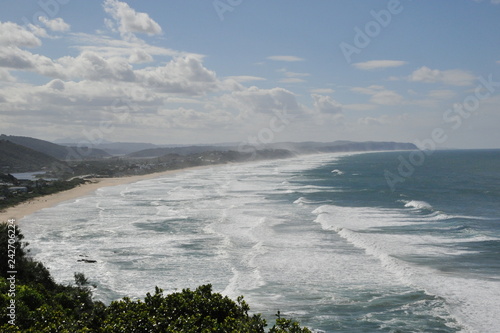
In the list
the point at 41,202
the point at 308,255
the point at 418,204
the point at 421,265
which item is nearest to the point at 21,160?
the point at 41,202

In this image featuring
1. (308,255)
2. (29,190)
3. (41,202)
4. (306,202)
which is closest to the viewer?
(308,255)

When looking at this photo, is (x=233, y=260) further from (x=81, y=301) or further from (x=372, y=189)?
(x=372, y=189)

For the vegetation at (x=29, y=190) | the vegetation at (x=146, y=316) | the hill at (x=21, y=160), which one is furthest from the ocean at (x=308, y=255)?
the hill at (x=21, y=160)

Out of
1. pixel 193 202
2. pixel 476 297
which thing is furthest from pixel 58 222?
pixel 476 297

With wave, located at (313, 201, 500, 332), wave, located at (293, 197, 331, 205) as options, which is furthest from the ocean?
wave, located at (293, 197, 331, 205)

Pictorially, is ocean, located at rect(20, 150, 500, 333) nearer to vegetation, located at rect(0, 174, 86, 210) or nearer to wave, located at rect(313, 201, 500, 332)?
wave, located at rect(313, 201, 500, 332)

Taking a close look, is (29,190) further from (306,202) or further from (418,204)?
(418,204)
